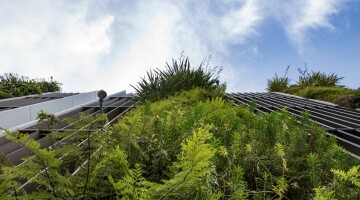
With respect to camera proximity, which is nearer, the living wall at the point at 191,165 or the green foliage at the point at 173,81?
the living wall at the point at 191,165

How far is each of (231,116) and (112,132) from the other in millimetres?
820

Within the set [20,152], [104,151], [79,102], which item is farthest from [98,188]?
[79,102]

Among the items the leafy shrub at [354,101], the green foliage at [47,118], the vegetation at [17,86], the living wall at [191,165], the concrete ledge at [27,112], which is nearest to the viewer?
the living wall at [191,165]

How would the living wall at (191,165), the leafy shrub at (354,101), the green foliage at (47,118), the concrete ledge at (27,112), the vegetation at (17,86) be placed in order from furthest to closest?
the vegetation at (17,86) < the leafy shrub at (354,101) < the concrete ledge at (27,112) < the green foliage at (47,118) < the living wall at (191,165)

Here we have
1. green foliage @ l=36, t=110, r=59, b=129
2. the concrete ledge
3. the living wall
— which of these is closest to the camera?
the living wall

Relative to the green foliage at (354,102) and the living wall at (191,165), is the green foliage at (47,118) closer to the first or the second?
the living wall at (191,165)

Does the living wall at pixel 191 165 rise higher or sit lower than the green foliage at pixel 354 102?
lower

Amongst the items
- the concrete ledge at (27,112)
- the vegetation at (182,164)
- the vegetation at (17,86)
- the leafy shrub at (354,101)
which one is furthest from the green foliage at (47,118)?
the vegetation at (17,86)

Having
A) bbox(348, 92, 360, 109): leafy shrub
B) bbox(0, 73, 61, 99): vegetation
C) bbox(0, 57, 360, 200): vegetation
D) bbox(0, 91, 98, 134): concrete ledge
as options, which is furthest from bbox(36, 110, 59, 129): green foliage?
bbox(0, 73, 61, 99): vegetation

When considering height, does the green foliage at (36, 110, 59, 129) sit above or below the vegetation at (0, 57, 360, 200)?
above

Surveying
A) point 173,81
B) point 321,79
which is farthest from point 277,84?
point 173,81

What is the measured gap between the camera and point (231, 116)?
2.37 metres

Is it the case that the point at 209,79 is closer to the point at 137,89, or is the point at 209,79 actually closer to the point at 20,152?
the point at 137,89

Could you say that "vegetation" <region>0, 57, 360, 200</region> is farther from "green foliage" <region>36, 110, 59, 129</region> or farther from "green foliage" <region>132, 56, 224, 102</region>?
"green foliage" <region>132, 56, 224, 102</region>
